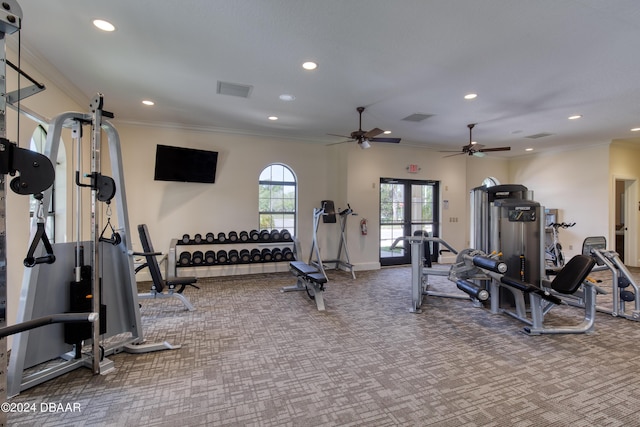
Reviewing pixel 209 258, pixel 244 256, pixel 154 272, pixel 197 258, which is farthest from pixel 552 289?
pixel 197 258

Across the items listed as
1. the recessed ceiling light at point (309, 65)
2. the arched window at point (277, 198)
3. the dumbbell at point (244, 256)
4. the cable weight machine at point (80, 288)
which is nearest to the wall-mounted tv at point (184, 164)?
the arched window at point (277, 198)

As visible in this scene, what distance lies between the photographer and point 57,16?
2.64m

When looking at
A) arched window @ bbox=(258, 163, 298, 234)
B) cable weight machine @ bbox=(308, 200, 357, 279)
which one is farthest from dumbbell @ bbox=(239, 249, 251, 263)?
cable weight machine @ bbox=(308, 200, 357, 279)

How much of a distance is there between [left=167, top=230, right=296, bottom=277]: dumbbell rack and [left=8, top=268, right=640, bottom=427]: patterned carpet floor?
1932 millimetres

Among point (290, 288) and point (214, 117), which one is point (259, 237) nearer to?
point (290, 288)

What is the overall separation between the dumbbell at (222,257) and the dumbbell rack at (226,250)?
0.03 meters

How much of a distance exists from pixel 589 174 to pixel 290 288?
24.9 ft

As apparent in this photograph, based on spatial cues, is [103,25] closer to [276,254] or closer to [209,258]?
[209,258]

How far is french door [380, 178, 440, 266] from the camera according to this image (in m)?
7.62

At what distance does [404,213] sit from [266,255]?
3.65 metres

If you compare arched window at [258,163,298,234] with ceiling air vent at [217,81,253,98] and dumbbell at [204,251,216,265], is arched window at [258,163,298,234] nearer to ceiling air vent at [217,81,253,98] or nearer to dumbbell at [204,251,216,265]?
dumbbell at [204,251,216,265]

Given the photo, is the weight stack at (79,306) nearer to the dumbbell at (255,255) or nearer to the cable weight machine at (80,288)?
the cable weight machine at (80,288)

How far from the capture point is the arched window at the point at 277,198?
685 cm

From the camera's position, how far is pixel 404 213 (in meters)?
7.85
